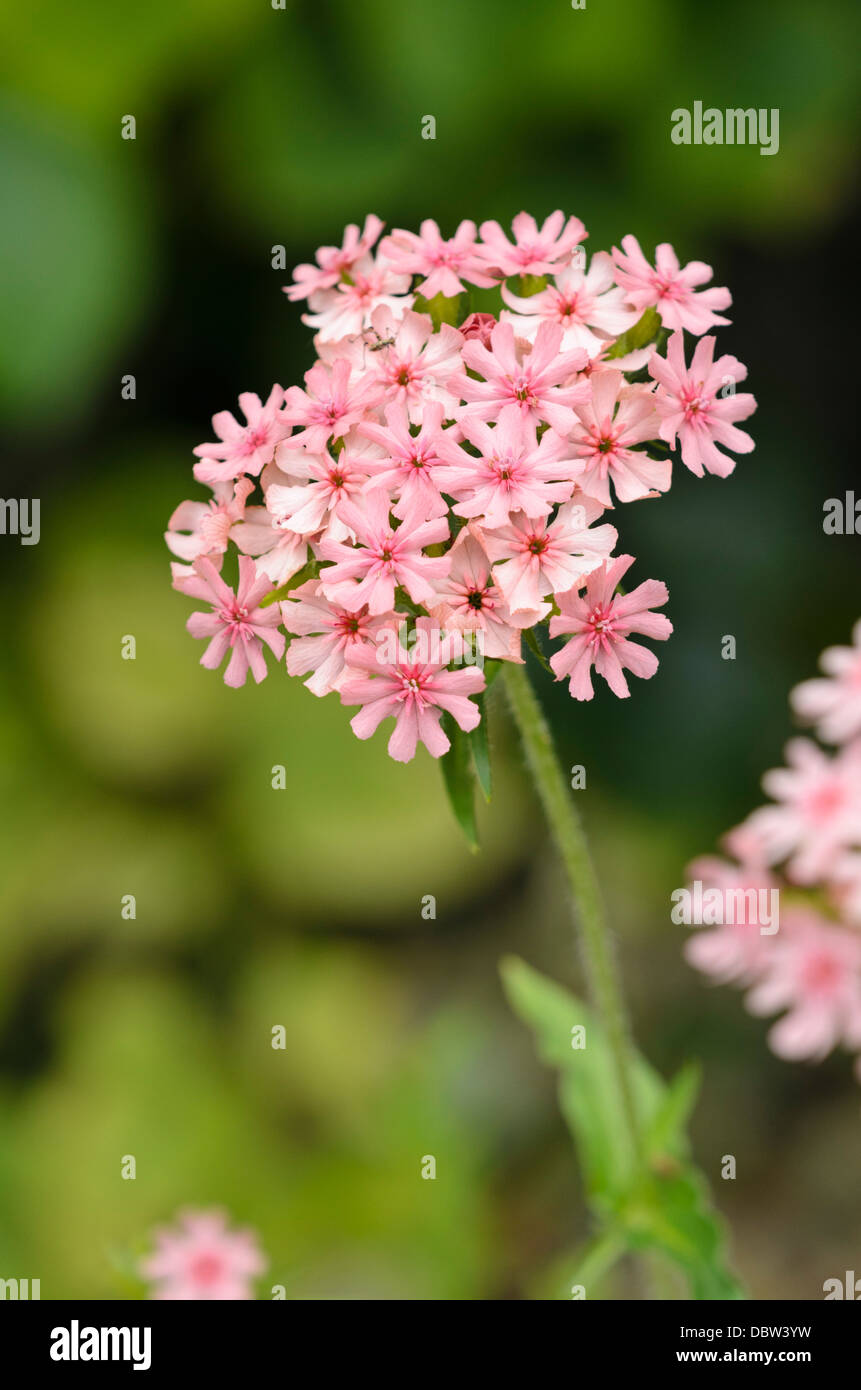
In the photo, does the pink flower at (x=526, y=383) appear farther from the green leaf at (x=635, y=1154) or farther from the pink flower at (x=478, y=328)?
the green leaf at (x=635, y=1154)

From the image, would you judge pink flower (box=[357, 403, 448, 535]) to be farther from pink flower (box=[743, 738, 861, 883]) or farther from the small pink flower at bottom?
pink flower (box=[743, 738, 861, 883])

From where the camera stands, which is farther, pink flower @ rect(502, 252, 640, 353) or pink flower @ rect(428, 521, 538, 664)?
pink flower @ rect(502, 252, 640, 353)

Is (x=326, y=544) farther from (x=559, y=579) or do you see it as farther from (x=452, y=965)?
(x=452, y=965)

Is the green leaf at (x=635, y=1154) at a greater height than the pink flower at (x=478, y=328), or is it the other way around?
the pink flower at (x=478, y=328)
